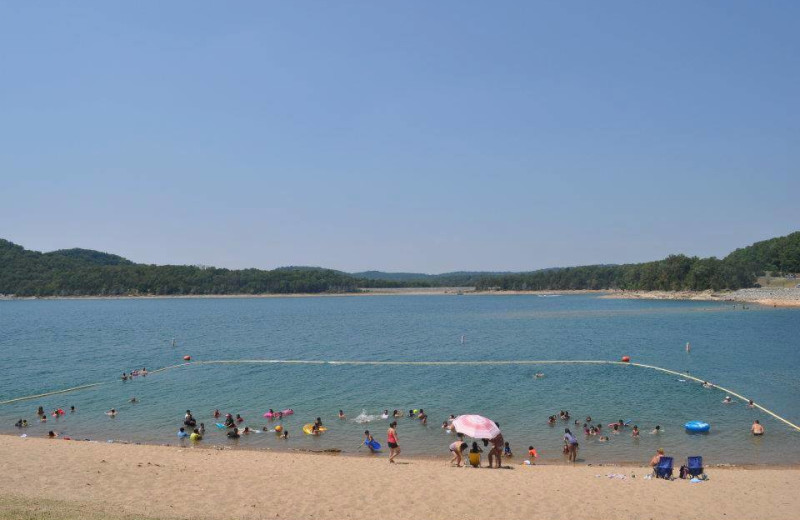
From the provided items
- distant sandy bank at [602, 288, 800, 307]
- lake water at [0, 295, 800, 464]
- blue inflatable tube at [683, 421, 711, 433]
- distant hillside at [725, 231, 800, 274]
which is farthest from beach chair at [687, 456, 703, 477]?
distant hillside at [725, 231, 800, 274]

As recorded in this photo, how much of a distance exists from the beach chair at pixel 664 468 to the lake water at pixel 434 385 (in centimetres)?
429

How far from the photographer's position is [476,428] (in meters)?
21.6

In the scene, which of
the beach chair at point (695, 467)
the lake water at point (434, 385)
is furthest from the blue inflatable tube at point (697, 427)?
the beach chair at point (695, 467)

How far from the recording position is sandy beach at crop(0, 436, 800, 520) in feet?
54.0

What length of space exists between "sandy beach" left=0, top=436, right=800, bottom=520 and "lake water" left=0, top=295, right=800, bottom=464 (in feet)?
15.0

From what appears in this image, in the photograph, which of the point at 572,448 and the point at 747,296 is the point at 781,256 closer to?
the point at 747,296

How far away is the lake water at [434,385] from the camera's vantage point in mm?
29094

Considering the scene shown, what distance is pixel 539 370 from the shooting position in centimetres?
4844

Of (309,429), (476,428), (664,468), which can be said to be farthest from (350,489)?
(309,429)

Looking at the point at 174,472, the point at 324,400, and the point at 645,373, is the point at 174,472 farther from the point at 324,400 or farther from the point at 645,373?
the point at 645,373

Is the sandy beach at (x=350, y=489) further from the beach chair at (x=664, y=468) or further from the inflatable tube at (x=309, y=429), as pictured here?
the inflatable tube at (x=309, y=429)

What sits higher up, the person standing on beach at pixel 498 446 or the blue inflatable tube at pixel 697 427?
the person standing on beach at pixel 498 446

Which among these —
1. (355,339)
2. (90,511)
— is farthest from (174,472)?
(355,339)

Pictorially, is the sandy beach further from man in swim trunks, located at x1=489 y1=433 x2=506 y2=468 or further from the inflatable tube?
the inflatable tube
